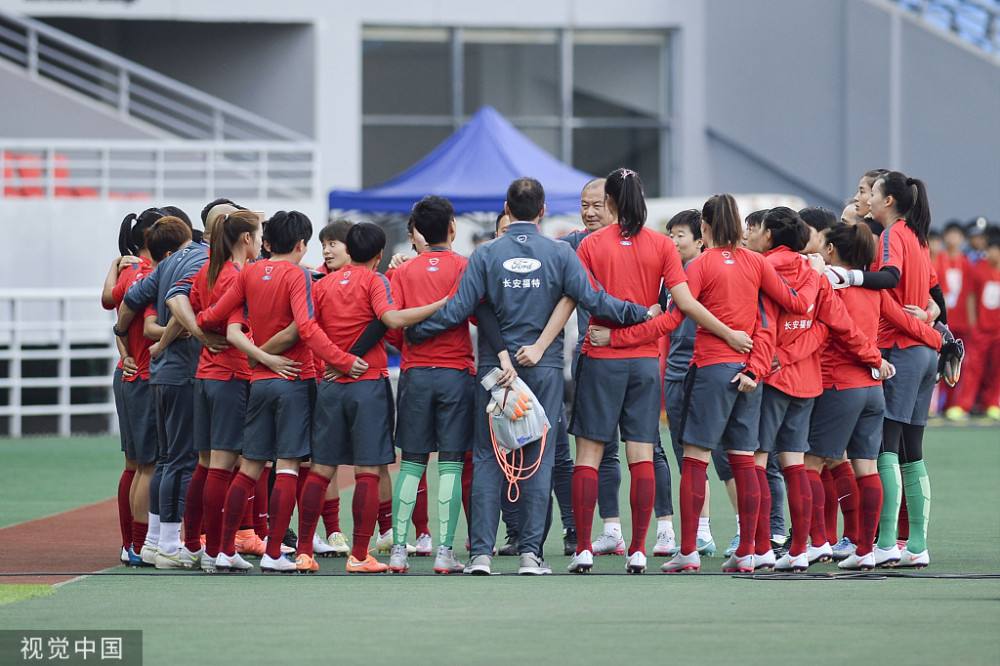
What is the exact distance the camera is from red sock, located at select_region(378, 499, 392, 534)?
9664 millimetres

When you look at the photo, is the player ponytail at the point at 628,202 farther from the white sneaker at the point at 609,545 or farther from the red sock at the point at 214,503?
the red sock at the point at 214,503

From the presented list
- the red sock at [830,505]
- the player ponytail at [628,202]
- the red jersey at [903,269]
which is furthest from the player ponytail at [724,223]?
the red sock at [830,505]

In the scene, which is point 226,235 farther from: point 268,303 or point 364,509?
point 364,509

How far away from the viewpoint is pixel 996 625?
6566 mm

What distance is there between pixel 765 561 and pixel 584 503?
99cm

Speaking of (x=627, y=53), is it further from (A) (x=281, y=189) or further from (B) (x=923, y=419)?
(B) (x=923, y=419)

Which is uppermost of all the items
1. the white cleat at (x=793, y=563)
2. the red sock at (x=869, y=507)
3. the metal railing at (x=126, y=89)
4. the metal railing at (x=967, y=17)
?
the metal railing at (x=967, y=17)

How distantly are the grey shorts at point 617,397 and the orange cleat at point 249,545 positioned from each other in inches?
85.9

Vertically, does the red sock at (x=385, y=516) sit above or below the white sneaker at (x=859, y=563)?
above

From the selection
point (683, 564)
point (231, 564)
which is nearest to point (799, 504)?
point (683, 564)

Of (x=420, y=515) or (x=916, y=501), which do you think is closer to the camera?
(x=916, y=501)

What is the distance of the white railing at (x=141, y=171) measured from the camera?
20.8m

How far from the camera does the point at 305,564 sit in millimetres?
8547

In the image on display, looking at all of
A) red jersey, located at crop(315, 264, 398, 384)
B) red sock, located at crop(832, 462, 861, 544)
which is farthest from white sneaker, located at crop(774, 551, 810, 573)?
red jersey, located at crop(315, 264, 398, 384)
